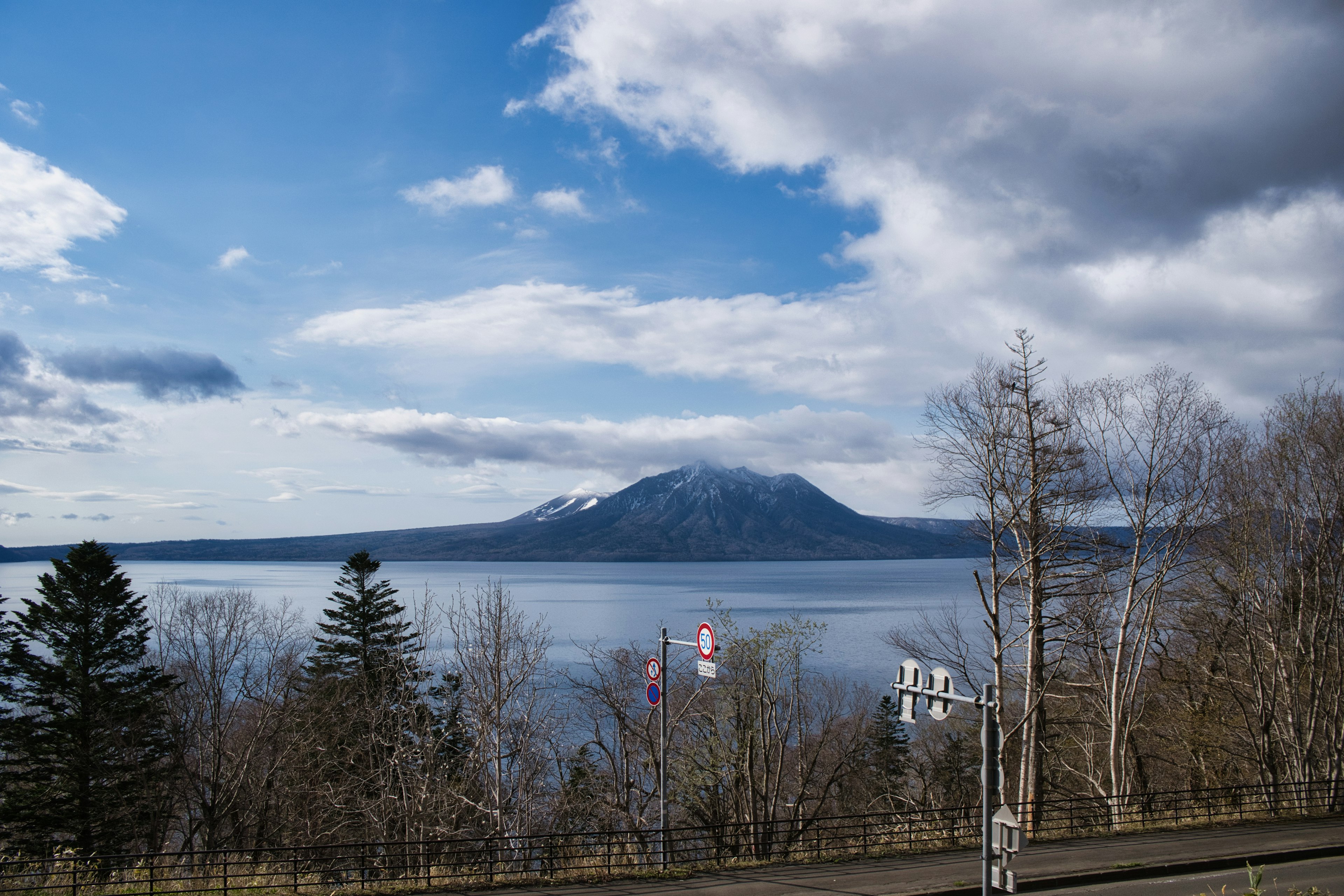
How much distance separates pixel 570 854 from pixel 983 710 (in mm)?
7898

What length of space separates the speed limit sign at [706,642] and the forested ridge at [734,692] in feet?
17.0

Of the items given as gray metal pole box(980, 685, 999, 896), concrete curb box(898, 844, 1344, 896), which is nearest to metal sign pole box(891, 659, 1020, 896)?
gray metal pole box(980, 685, 999, 896)

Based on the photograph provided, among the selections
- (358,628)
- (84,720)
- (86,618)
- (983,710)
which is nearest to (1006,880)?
(983,710)

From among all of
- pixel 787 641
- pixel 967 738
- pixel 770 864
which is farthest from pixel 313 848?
pixel 967 738

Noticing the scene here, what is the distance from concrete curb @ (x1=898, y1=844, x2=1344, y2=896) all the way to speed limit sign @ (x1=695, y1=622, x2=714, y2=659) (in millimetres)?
5128

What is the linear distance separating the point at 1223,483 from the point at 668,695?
69.3 ft

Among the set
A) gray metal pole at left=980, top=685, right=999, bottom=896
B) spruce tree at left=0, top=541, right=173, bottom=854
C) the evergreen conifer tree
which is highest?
gray metal pole at left=980, top=685, right=999, bottom=896

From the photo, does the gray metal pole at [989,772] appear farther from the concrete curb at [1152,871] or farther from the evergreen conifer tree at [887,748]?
the evergreen conifer tree at [887,748]

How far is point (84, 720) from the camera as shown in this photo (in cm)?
2819

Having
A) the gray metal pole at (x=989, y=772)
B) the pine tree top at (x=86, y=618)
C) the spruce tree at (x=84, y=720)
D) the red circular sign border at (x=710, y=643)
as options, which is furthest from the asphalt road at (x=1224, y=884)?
the pine tree top at (x=86, y=618)

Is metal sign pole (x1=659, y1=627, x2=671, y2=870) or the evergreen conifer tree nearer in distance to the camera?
metal sign pole (x1=659, y1=627, x2=671, y2=870)

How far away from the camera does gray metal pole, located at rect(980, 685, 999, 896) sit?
10031 millimetres

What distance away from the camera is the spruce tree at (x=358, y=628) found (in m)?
36.6

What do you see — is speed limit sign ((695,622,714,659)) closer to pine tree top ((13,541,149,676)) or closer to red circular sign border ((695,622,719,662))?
red circular sign border ((695,622,719,662))
